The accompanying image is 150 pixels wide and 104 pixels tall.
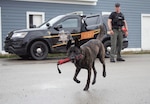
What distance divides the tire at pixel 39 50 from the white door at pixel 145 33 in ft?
34.3

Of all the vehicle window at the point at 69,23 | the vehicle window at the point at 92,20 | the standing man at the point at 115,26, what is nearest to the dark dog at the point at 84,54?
the standing man at the point at 115,26

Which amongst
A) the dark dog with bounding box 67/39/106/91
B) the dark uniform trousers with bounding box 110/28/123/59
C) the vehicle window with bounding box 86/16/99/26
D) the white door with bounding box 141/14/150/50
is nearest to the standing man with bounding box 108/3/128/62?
the dark uniform trousers with bounding box 110/28/123/59

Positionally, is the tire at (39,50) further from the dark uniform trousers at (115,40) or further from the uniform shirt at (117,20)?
the uniform shirt at (117,20)

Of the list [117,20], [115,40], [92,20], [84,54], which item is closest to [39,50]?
[92,20]

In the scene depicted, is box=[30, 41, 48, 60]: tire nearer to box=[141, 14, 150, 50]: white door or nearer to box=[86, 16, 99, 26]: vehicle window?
box=[86, 16, 99, 26]: vehicle window

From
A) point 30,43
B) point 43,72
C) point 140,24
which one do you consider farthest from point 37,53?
point 140,24

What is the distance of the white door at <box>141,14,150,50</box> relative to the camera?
22.7m

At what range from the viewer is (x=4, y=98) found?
5898mm

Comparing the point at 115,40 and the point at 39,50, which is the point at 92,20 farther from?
the point at 115,40

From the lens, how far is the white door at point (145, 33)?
2267cm

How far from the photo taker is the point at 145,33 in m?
22.8

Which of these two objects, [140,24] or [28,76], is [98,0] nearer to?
[140,24]

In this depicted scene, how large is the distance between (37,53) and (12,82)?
596cm

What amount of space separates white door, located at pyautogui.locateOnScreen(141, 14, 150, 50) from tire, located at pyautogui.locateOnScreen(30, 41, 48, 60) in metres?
10.4
